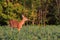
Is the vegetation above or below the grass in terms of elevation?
below

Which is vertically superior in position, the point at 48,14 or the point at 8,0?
the point at 8,0

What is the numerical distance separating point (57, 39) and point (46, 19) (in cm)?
1341

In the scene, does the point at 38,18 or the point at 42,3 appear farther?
the point at 42,3

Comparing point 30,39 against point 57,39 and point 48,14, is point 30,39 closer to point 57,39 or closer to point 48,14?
point 57,39

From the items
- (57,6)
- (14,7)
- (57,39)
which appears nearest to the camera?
(57,39)

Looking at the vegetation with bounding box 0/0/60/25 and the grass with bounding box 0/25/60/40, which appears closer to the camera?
the grass with bounding box 0/25/60/40

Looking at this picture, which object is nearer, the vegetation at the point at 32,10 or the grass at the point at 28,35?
the grass at the point at 28,35

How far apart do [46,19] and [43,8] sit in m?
1.05

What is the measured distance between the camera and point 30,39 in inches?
428

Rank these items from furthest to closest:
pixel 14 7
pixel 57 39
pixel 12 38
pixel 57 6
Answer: pixel 57 6
pixel 14 7
pixel 57 39
pixel 12 38

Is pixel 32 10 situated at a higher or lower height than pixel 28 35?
lower

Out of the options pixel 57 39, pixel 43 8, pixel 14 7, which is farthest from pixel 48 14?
pixel 57 39

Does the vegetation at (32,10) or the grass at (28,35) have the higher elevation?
the grass at (28,35)

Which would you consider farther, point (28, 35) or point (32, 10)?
point (32, 10)
